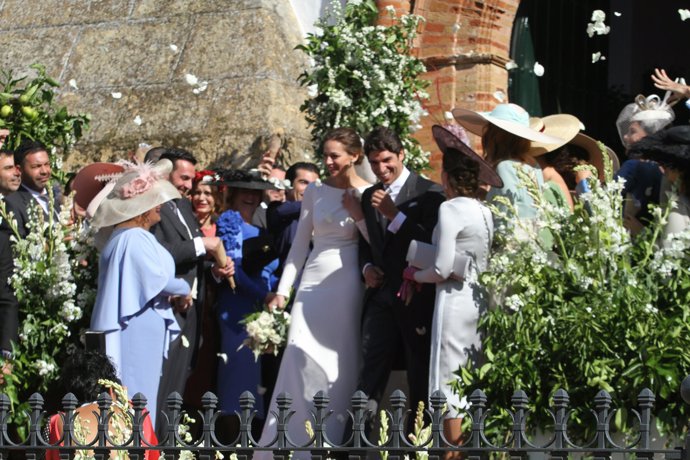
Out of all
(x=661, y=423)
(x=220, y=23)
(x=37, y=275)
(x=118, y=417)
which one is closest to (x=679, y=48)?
(x=220, y=23)

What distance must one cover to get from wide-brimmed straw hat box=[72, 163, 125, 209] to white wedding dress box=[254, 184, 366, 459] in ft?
5.67

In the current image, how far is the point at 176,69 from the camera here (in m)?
11.7

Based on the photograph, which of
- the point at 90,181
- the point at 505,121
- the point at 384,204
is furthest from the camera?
the point at 90,181

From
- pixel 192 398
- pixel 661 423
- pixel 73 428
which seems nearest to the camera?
pixel 73 428

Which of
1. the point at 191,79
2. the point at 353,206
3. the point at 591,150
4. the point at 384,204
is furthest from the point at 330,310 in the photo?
the point at 191,79

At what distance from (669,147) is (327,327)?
2.17 metres

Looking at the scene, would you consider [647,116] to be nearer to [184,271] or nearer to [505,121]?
[505,121]

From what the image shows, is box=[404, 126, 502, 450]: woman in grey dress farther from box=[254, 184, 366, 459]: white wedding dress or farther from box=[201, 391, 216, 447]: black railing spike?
box=[201, 391, 216, 447]: black railing spike

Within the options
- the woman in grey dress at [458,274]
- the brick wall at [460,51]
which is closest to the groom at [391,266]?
the woman in grey dress at [458,274]

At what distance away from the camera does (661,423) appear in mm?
6723

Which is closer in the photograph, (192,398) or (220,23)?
(192,398)

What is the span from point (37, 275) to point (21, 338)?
0.37 meters

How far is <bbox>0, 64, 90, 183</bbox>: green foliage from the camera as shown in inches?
420

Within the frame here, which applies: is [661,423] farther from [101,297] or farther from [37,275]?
[37,275]
